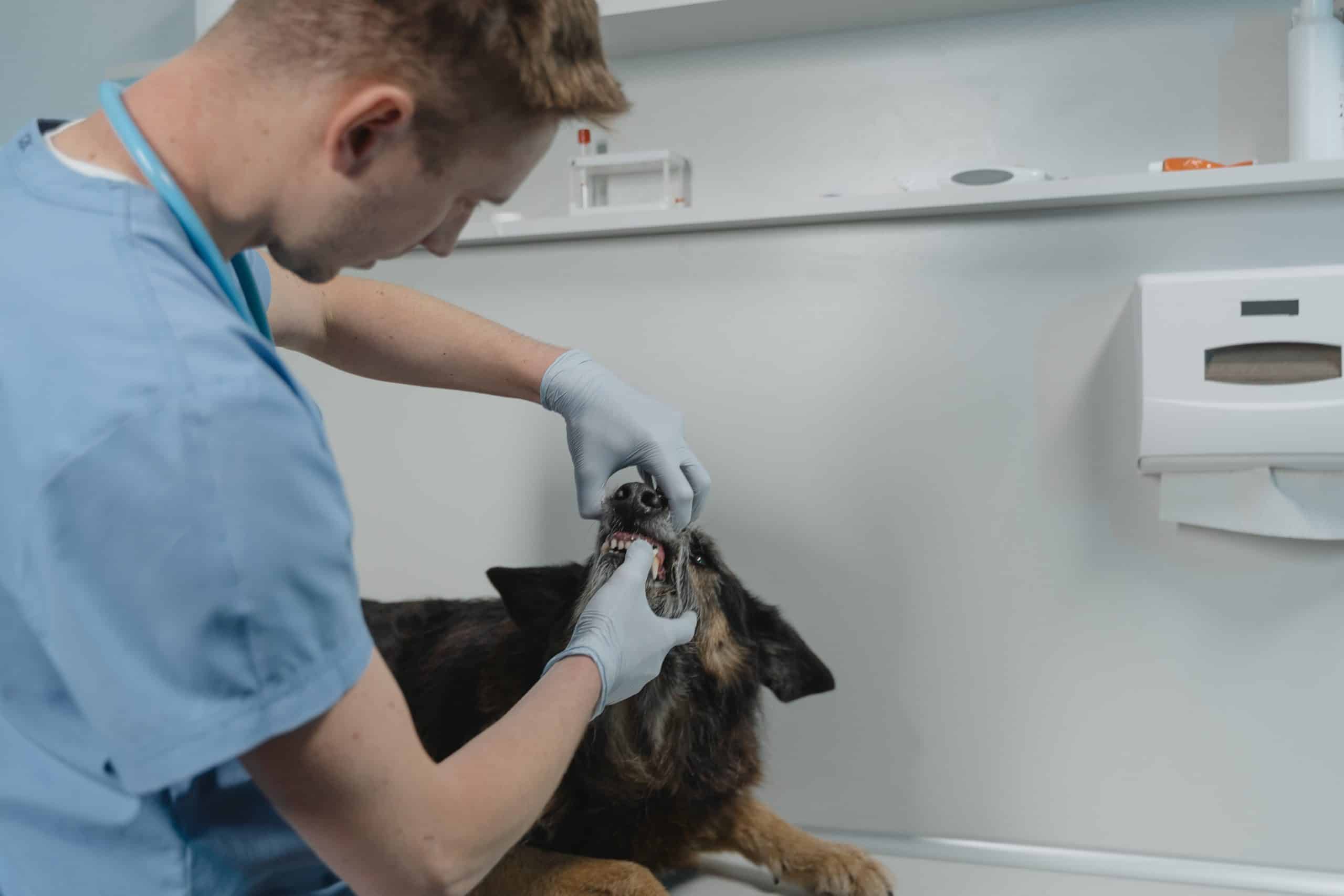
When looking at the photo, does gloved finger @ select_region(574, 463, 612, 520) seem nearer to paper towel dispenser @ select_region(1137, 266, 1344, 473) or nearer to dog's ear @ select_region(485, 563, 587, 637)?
dog's ear @ select_region(485, 563, 587, 637)

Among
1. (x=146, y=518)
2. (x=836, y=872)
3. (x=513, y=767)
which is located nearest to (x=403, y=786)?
(x=513, y=767)

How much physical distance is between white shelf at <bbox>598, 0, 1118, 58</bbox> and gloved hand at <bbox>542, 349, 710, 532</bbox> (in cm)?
73

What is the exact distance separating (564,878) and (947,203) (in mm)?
1153

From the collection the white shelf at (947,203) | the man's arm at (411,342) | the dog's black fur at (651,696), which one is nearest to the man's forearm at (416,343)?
the man's arm at (411,342)

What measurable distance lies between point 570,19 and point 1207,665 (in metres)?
1.43

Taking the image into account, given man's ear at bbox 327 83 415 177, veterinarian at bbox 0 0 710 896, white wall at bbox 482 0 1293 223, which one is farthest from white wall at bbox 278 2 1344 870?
man's ear at bbox 327 83 415 177

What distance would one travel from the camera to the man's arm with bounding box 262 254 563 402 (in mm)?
1374

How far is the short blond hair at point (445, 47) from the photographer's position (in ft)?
2.22

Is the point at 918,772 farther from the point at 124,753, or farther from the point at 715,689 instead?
the point at 124,753

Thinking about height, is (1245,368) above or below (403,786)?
above

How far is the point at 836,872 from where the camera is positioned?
145cm

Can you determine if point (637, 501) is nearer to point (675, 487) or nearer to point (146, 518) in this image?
point (675, 487)

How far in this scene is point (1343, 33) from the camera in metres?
1.51

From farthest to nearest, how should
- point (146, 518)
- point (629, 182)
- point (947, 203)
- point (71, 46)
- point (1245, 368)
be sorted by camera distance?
1. point (71, 46)
2. point (629, 182)
3. point (947, 203)
4. point (1245, 368)
5. point (146, 518)
